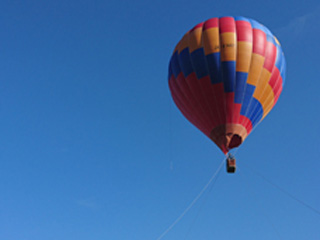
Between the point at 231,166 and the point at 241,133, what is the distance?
6.69ft

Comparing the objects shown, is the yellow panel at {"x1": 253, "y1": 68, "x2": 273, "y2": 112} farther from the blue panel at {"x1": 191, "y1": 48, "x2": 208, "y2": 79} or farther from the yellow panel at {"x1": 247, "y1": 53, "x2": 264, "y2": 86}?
the blue panel at {"x1": 191, "y1": 48, "x2": 208, "y2": 79}

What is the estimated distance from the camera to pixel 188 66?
23.3m

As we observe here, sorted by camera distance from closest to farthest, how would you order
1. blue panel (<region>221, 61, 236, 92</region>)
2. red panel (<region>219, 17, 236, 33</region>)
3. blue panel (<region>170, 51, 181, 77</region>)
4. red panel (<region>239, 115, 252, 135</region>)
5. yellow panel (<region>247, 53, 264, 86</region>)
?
1. blue panel (<region>221, 61, 236, 92</region>)
2. yellow panel (<region>247, 53, 264, 86</region>)
3. red panel (<region>239, 115, 252, 135</region>)
4. red panel (<region>219, 17, 236, 33</region>)
5. blue panel (<region>170, 51, 181, 77</region>)

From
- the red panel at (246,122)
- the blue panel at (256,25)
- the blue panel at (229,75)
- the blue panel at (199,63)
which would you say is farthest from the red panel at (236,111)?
the blue panel at (256,25)

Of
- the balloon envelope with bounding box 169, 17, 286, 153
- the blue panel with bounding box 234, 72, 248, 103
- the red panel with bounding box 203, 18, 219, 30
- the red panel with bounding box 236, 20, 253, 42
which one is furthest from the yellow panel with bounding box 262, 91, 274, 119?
the red panel with bounding box 203, 18, 219, 30

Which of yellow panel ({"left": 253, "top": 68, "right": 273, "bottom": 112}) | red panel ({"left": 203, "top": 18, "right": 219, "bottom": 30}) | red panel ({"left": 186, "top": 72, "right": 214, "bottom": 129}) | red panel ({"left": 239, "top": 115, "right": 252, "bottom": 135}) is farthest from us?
red panel ({"left": 203, "top": 18, "right": 219, "bottom": 30})

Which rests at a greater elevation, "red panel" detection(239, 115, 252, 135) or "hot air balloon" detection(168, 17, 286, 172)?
"hot air balloon" detection(168, 17, 286, 172)

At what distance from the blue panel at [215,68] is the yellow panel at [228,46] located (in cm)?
33

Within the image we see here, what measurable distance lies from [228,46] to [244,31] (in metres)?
1.44

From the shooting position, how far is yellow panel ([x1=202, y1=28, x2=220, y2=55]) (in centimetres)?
2269

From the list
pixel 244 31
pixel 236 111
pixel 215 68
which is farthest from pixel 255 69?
pixel 236 111

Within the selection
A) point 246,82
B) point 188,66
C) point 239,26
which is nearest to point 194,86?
point 188,66

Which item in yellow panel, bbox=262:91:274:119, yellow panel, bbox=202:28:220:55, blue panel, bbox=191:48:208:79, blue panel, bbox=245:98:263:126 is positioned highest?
yellow panel, bbox=202:28:220:55

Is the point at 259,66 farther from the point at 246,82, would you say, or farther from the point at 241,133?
the point at 241,133
